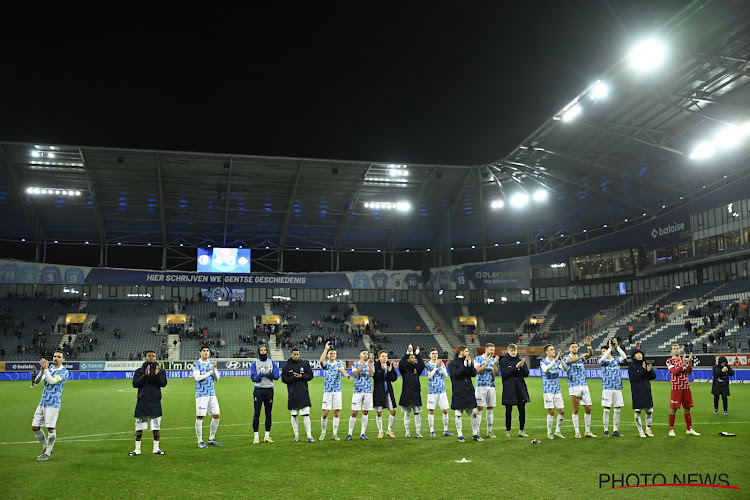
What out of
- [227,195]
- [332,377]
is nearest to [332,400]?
[332,377]

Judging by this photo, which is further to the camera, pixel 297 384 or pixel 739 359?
pixel 739 359

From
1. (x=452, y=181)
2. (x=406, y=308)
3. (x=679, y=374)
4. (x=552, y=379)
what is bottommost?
(x=552, y=379)

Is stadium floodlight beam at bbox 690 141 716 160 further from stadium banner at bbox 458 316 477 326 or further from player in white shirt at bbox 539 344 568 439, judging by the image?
stadium banner at bbox 458 316 477 326

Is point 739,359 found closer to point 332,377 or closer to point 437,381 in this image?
point 437,381

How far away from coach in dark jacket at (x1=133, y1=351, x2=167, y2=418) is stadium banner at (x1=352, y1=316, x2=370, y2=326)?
5363 cm

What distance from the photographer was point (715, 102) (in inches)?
1375

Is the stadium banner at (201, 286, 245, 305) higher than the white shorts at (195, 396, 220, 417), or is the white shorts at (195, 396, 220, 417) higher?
the stadium banner at (201, 286, 245, 305)

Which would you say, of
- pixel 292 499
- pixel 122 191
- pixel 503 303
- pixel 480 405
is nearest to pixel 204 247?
pixel 122 191

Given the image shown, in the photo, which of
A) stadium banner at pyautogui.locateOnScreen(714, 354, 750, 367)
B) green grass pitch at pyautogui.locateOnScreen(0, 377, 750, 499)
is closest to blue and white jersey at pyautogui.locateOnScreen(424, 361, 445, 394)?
green grass pitch at pyautogui.locateOnScreen(0, 377, 750, 499)

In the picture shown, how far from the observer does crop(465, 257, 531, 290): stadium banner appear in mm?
66562

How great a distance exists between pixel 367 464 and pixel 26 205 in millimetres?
54256

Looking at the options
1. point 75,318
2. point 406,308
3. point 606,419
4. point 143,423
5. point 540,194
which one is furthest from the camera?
point 406,308

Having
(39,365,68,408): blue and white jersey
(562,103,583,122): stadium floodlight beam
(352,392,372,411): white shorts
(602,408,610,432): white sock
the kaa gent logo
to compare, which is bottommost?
(602,408,610,432): white sock

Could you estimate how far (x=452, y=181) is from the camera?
55.3 meters
